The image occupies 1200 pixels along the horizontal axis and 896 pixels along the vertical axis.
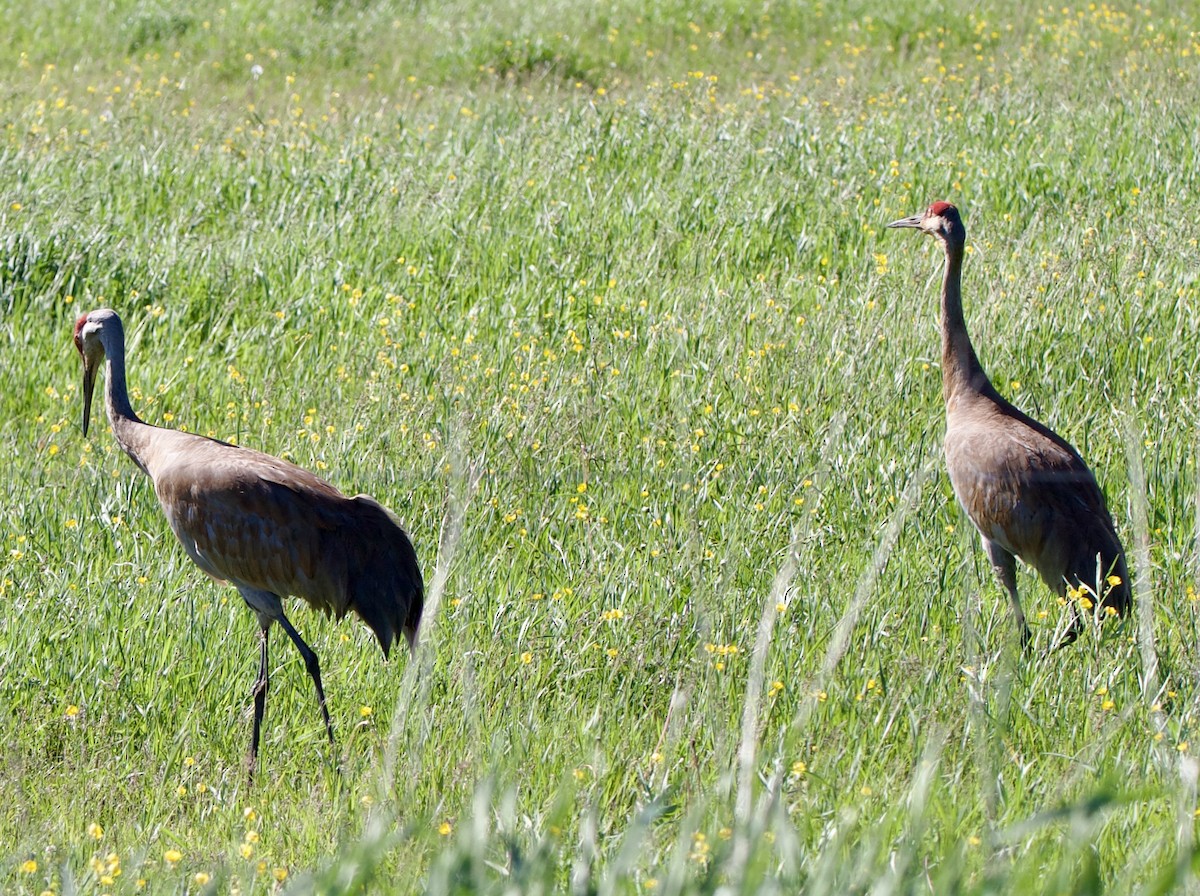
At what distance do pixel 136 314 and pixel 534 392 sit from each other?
2.38m

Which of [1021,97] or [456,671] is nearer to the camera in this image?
[456,671]

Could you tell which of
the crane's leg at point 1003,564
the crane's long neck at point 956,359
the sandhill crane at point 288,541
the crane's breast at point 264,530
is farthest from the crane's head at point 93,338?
the crane's leg at point 1003,564

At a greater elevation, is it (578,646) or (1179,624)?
(1179,624)

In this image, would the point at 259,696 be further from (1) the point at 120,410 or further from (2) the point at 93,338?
(2) the point at 93,338

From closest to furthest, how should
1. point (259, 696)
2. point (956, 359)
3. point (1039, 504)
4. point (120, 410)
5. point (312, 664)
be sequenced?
point (259, 696) < point (312, 664) < point (1039, 504) < point (120, 410) < point (956, 359)

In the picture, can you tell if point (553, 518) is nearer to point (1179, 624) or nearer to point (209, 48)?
point (1179, 624)

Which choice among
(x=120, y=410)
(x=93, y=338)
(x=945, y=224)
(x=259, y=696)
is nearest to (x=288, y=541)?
(x=259, y=696)

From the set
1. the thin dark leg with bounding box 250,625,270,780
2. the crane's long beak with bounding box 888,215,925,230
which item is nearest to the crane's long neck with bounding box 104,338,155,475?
the thin dark leg with bounding box 250,625,270,780

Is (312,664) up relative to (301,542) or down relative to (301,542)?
down

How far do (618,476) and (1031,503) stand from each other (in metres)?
1.59

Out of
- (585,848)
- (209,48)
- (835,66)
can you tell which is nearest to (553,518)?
(585,848)

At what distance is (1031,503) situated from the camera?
473cm

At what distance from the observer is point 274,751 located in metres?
4.11

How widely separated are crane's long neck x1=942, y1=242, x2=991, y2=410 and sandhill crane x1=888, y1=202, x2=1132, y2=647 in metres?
0.10
